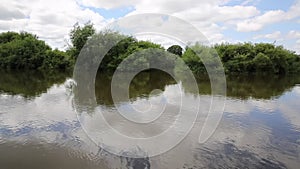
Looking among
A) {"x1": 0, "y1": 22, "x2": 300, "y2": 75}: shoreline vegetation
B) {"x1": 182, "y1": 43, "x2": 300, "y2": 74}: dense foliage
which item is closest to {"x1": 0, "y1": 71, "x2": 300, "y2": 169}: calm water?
{"x1": 0, "y1": 22, "x2": 300, "y2": 75}: shoreline vegetation

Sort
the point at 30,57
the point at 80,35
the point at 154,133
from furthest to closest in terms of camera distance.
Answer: the point at 30,57 → the point at 80,35 → the point at 154,133

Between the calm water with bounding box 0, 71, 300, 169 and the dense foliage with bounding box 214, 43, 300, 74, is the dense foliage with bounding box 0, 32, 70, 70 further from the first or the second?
the calm water with bounding box 0, 71, 300, 169

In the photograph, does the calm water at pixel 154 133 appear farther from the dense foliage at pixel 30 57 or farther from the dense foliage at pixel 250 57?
the dense foliage at pixel 30 57

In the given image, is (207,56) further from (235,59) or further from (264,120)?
(264,120)

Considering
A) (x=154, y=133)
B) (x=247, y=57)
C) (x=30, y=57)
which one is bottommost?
(x=154, y=133)

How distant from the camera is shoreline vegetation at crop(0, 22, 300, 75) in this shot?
132ft

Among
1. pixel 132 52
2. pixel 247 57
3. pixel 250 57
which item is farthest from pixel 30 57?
pixel 250 57

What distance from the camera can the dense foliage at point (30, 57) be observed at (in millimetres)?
48697

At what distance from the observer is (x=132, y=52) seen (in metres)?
40.9

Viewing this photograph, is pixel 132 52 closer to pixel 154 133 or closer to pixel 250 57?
pixel 250 57

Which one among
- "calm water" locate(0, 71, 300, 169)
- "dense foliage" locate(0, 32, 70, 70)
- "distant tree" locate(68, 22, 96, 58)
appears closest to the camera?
"calm water" locate(0, 71, 300, 169)

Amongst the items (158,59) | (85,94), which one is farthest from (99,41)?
(85,94)

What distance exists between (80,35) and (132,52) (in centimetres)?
836

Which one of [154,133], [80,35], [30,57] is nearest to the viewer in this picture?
[154,133]
